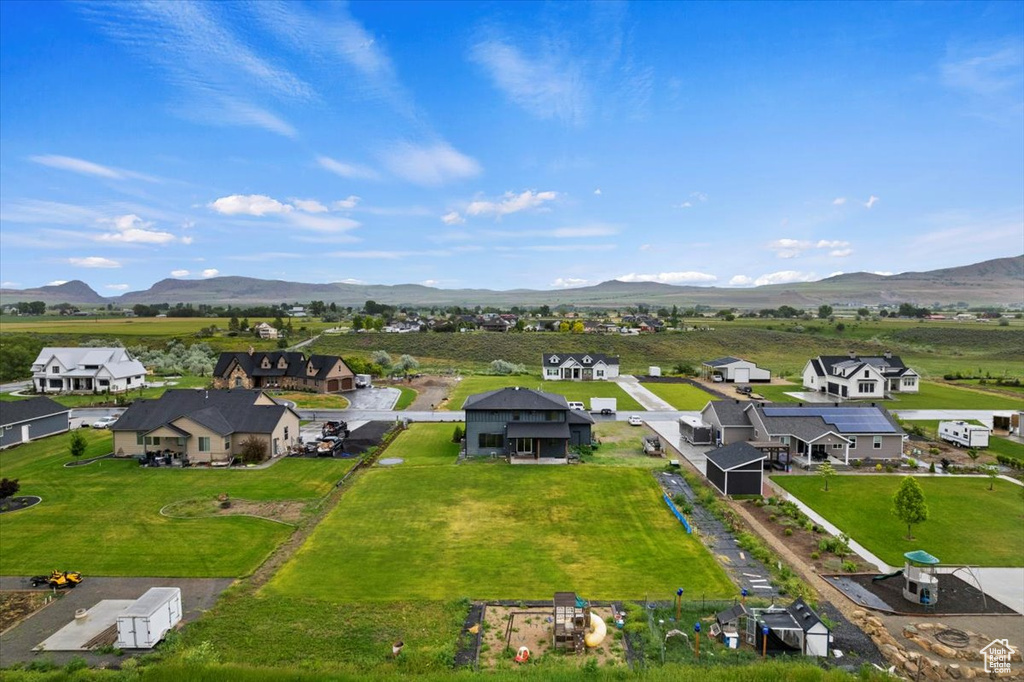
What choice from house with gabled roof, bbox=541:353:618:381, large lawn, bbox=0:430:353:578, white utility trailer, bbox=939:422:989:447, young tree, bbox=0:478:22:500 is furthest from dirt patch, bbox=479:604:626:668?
house with gabled roof, bbox=541:353:618:381

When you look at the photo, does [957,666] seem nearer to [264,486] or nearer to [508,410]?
[508,410]

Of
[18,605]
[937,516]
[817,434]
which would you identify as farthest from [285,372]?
[937,516]

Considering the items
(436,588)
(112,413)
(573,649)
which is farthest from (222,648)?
(112,413)

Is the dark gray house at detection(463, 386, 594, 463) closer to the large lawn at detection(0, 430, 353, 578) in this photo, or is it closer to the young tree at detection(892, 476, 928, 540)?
the large lawn at detection(0, 430, 353, 578)

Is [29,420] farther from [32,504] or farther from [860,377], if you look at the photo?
[860,377]

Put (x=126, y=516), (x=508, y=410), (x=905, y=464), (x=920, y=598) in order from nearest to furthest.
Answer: (x=920, y=598), (x=126, y=516), (x=905, y=464), (x=508, y=410)

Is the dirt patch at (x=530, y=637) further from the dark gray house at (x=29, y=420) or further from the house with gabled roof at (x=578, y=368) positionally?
the house with gabled roof at (x=578, y=368)
